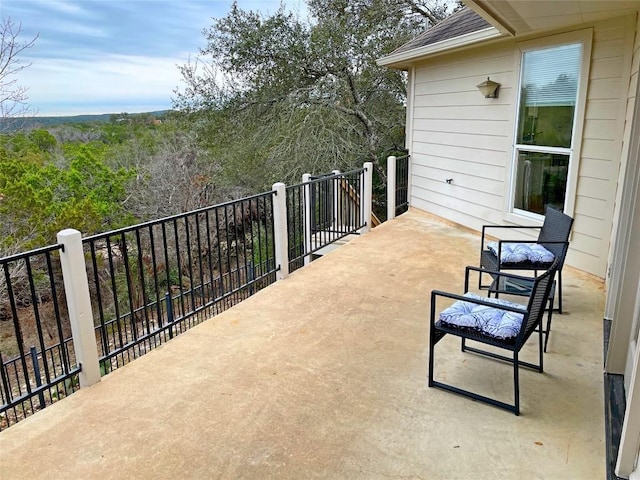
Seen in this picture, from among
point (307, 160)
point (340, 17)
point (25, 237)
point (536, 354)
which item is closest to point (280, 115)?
point (307, 160)

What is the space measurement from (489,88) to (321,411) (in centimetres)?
454

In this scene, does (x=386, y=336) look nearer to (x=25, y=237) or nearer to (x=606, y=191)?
(x=606, y=191)

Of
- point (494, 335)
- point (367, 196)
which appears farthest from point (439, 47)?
point (494, 335)

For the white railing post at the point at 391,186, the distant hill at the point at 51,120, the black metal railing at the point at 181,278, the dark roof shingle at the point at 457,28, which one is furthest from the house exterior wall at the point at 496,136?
the distant hill at the point at 51,120

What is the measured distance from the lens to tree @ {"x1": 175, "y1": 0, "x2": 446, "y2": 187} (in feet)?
32.2

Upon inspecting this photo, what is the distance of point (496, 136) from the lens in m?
5.44

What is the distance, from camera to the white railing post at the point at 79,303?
8.09 feet

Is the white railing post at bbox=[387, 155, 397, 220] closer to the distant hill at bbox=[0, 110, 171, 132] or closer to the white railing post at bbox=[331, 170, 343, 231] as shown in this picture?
the white railing post at bbox=[331, 170, 343, 231]

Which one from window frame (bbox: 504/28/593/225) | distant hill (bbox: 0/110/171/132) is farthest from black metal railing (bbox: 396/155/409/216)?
distant hill (bbox: 0/110/171/132)

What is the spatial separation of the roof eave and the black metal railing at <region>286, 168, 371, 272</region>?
1896mm

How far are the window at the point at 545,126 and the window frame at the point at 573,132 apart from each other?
0.02 metres

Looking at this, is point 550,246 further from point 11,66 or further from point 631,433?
point 11,66

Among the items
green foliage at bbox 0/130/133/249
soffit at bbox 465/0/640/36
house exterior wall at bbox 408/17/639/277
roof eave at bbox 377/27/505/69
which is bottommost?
green foliage at bbox 0/130/133/249

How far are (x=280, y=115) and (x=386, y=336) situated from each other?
26.4 feet
